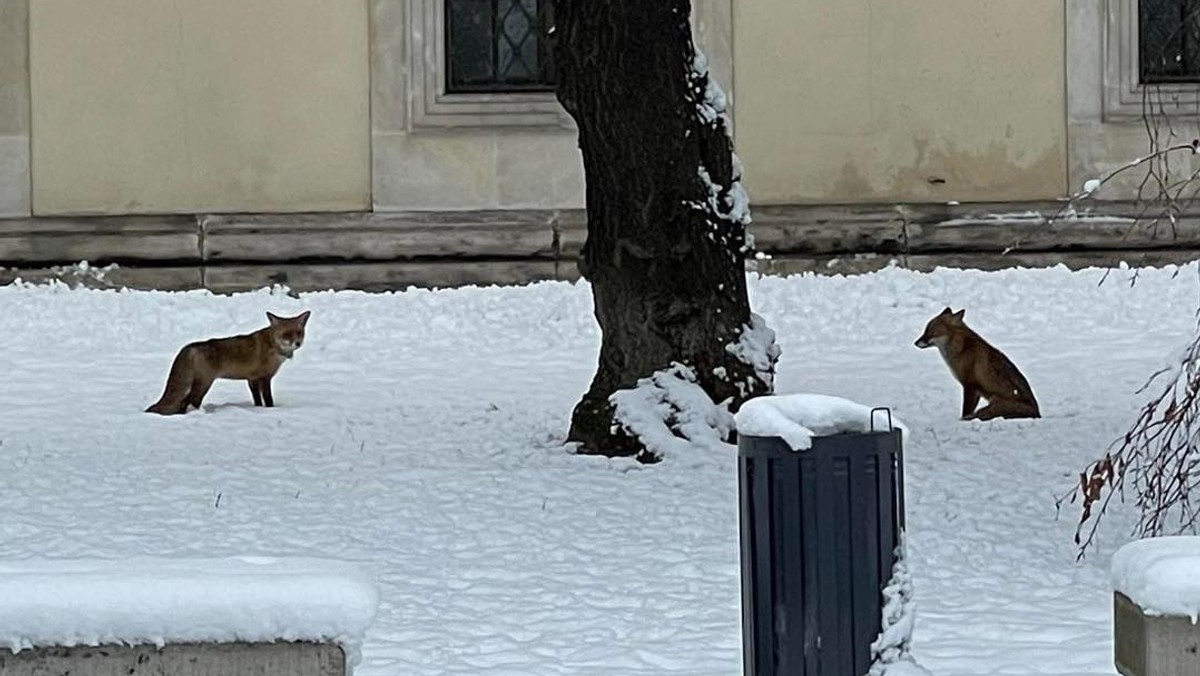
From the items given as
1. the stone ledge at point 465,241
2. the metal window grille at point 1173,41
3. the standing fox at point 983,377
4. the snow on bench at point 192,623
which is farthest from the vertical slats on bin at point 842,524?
the metal window grille at point 1173,41

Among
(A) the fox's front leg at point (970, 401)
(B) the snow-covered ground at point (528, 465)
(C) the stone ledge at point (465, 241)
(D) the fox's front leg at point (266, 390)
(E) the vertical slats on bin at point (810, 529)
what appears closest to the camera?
(E) the vertical slats on bin at point (810, 529)

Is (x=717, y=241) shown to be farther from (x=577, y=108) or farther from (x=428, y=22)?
(x=428, y=22)

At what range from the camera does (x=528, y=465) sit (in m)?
10.8

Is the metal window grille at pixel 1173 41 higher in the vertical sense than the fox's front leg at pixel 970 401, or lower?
higher

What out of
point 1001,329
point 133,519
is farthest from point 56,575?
point 1001,329

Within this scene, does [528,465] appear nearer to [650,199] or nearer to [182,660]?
[650,199]

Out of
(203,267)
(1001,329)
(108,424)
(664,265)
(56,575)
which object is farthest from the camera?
(203,267)

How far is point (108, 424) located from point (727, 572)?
15.8ft

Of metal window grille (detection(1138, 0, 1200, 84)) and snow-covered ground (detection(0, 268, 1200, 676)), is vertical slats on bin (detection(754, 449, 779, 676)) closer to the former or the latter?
snow-covered ground (detection(0, 268, 1200, 676))

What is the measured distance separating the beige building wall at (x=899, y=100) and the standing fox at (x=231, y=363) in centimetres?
592

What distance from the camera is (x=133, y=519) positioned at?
9.63 metres

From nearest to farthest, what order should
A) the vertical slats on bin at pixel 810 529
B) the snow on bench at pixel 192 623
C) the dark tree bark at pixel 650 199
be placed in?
the snow on bench at pixel 192 623 < the vertical slats on bin at pixel 810 529 < the dark tree bark at pixel 650 199

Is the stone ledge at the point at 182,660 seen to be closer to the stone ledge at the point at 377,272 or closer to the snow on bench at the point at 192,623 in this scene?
the snow on bench at the point at 192,623

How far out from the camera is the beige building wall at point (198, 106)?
17812 millimetres
